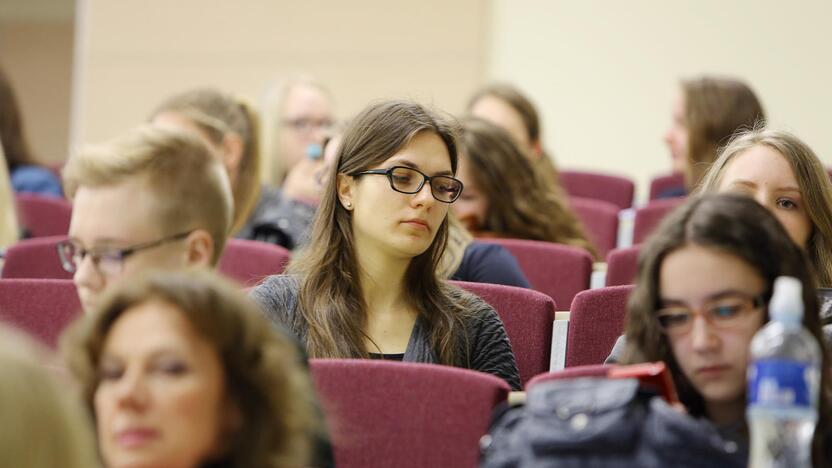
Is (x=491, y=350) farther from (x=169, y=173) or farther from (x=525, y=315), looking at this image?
(x=169, y=173)

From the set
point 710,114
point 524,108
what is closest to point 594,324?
point 710,114

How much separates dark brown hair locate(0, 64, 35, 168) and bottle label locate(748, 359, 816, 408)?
4104 millimetres

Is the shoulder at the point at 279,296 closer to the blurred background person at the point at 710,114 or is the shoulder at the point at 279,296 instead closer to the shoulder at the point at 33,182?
the blurred background person at the point at 710,114

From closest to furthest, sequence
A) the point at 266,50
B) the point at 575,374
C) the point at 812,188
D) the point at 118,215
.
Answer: the point at 575,374 → the point at 118,215 → the point at 812,188 → the point at 266,50

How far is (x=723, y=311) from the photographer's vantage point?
2.01 metres

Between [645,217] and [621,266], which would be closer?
[621,266]

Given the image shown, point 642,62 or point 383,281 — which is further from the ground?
point 642,62

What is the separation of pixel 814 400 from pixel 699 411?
311mm

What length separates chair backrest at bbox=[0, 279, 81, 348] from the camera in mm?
3148

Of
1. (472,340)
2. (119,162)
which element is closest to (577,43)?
(472,340)

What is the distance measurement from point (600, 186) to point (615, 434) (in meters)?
3.87

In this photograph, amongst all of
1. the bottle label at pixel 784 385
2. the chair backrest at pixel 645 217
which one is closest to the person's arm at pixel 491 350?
the bottle label at pixel 784 385

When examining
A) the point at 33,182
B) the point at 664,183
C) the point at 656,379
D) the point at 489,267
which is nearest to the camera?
the point at 656,379

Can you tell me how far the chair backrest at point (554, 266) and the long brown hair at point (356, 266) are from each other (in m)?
0.78
